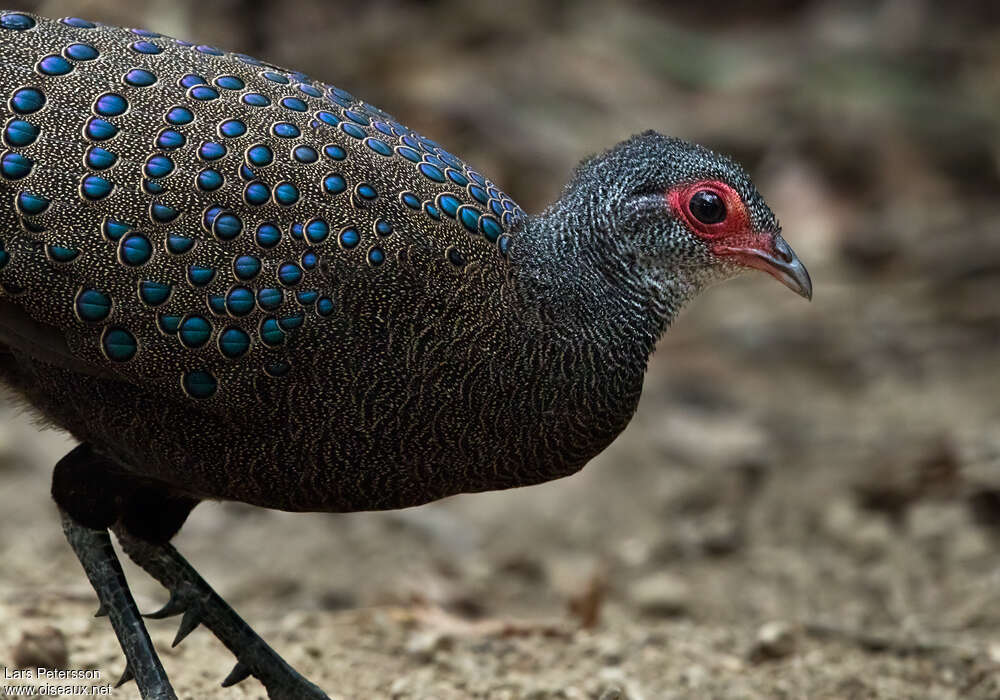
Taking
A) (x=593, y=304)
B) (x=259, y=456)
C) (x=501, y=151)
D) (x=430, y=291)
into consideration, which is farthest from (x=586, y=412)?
(x=501, y=151)

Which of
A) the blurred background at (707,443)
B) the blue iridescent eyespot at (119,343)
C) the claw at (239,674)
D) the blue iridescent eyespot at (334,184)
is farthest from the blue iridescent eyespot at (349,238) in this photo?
the blurred background at (707,443)

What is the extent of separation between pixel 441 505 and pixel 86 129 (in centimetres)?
388

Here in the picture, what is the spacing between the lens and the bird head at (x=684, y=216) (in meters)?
3.78

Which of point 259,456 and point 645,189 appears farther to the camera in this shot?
point 645,189

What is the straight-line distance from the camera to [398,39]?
→ 10.1m

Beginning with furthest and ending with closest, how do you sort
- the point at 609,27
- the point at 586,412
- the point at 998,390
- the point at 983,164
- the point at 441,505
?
1. the point at 609,27
2. the point at 983,164
3. the point at 998,390
4. the point at 441,505
5. the point at 586,412

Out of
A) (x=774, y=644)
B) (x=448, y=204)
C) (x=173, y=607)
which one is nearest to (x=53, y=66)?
(x=448, y=204)

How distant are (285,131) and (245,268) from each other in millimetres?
395

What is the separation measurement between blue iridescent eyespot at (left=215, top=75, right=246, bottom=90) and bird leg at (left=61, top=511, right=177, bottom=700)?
3.97 ft

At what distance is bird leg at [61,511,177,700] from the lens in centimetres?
369

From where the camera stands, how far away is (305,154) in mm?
3480

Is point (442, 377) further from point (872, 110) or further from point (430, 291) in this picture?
point (872, 110)

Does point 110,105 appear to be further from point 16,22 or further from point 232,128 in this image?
point 16,22

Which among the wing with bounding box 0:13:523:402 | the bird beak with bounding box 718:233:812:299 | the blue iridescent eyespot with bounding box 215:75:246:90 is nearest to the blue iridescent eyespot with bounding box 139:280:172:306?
the wing with bounding box 0:13:523:402
